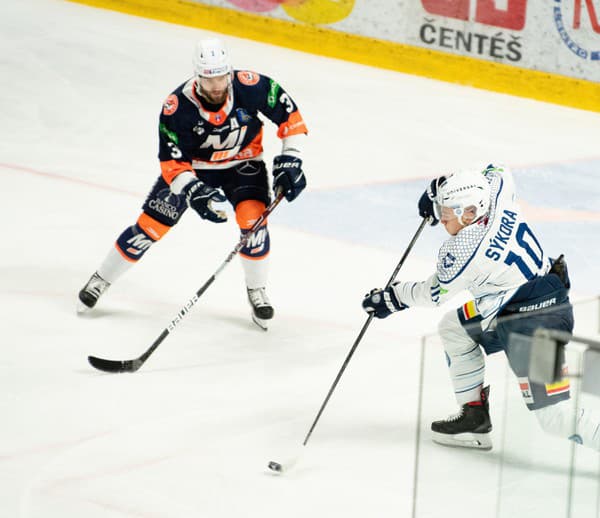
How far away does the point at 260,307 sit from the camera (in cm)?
579

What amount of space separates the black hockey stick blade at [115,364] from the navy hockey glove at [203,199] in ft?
2.24

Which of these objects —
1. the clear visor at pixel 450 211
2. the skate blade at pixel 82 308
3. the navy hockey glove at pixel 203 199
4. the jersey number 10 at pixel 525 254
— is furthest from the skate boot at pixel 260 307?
the jersey number 10 at pixel 525 254

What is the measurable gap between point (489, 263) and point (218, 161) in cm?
165

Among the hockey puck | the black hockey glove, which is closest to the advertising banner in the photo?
the black hockey glove

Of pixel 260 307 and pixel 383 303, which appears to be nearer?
pixel 383 303

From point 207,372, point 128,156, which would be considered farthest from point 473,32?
point 207,372

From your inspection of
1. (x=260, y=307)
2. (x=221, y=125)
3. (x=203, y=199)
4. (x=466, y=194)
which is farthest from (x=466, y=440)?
(x=221, y=125)

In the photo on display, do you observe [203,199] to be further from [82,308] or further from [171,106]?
[82,308]

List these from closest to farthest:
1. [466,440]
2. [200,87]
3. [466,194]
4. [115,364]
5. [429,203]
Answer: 1. [466,440]
2. [466,194]
3. [429,203]
4. [115,364]
5. [200,87]

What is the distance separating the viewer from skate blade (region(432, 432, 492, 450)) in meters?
3.96

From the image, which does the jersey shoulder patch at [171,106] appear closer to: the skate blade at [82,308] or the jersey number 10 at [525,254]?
the skate blade at [82,308]

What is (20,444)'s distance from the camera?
459 cm

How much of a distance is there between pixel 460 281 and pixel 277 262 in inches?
90.4

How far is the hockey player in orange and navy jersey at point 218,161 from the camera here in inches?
210
